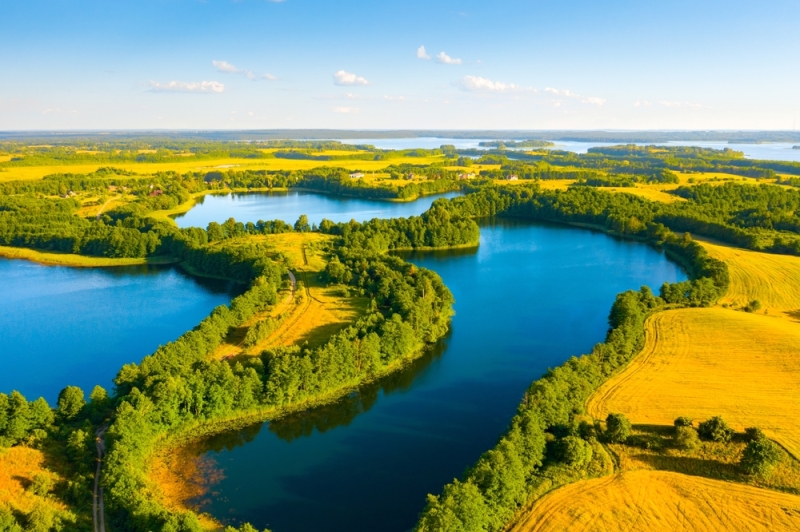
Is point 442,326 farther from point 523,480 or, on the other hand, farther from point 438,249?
point 438,249

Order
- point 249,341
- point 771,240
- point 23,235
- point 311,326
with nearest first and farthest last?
1. point 249,341
2. point 311,326
3. point 771,240
4. point 23,235

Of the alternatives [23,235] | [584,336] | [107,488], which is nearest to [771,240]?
[584,336]

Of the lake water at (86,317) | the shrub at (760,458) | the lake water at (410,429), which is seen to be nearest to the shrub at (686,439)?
the shrub at (760,458)

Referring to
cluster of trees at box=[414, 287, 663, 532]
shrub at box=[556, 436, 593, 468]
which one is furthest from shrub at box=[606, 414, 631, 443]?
shrub at box=[556, 436, 593, 468]

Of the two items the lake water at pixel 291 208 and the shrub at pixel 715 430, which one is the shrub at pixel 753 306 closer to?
the shrub at pixel 715 430

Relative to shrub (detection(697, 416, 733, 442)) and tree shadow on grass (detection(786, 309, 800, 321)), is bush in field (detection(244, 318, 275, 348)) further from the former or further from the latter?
tree shadow on grass (detection(786, 309, 800, 321))

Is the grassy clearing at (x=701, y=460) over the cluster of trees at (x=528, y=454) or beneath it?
beneath
